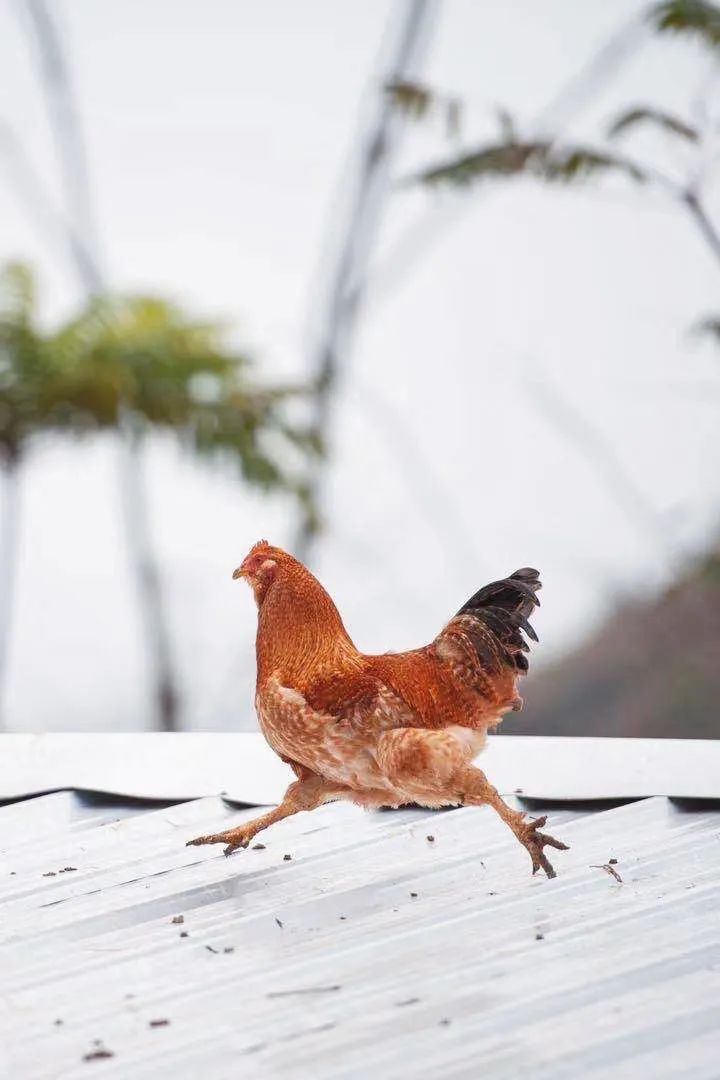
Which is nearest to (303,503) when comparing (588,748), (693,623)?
(693,623)

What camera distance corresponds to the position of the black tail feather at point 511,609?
1537 millimetres

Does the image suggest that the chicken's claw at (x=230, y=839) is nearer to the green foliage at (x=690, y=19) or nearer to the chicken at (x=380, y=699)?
the chicken at (x=380, y=699)

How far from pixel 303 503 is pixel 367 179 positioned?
1330 mm

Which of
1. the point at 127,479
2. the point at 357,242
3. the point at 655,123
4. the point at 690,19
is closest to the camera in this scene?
the point at 690,19

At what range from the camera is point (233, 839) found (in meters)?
1.51

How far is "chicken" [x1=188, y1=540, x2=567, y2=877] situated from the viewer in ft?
4.54

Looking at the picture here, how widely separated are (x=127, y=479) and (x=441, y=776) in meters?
4.47

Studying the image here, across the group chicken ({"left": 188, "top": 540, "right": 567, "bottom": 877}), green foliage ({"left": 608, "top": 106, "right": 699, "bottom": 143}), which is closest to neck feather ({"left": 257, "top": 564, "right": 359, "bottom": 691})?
chicken ({"left": 188, "top": 540, "right": 567, "bottom": 877})

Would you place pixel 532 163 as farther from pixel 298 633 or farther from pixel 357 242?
pixel 298 633

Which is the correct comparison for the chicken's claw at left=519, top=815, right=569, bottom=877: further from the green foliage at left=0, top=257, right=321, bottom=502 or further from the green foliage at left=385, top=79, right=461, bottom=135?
the green foliage at left=0, top=257, right=321, bottom=502

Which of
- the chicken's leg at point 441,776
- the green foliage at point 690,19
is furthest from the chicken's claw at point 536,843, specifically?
the green foliage at point 690,19

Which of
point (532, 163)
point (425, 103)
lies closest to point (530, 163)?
point (532, 163)

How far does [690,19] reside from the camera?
3.38 meters

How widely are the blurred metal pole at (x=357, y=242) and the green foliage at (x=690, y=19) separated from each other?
1.71m
